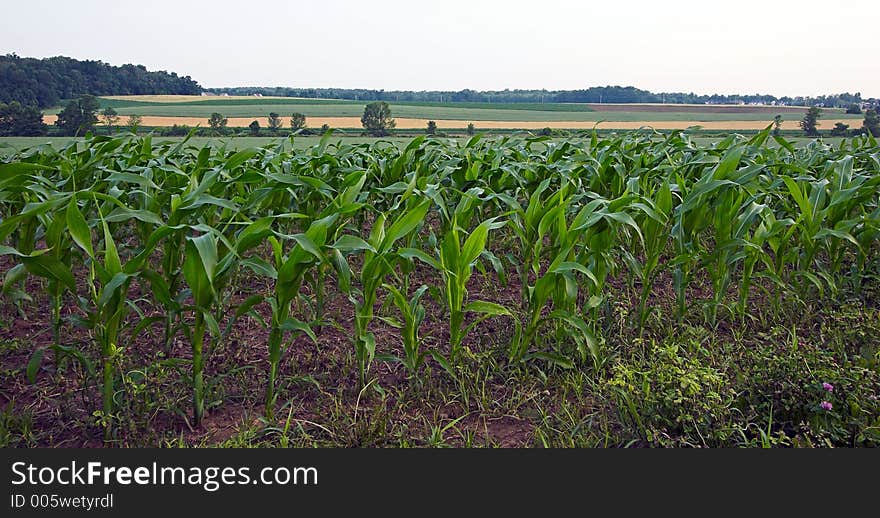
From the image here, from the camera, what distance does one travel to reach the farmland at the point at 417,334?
2482 millimetres

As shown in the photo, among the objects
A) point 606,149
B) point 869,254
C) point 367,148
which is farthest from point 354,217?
point 869,254

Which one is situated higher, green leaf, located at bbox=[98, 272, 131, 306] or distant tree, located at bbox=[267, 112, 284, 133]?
distant tree, located at bbox=[267, 112, 284, 133]

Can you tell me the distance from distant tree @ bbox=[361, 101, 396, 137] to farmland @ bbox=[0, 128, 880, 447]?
3600mm

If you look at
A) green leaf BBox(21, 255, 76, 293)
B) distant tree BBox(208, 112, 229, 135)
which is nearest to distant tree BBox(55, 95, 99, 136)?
distant tree BBox(208, 112, 229, 135)

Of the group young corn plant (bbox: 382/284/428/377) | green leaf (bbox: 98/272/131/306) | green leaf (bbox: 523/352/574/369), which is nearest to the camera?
green leaf (bbox: 98/272/131/306)

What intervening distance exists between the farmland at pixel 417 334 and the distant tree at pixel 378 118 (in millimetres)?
3600

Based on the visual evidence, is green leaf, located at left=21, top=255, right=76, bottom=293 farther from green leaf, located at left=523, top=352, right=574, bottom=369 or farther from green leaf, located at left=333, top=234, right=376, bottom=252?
green leaf, located at left=523, top=352, right=574, bottom=369

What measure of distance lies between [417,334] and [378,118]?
563 centimetres

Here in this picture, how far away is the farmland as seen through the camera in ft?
8.14

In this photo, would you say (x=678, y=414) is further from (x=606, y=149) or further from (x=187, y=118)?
(x=187, y=118)

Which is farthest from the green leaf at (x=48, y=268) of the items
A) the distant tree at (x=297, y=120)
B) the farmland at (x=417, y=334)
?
the distant tree at (x=297, y=120)

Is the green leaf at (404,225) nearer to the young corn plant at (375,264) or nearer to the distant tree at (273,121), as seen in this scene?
the young corn plant at (375,264)

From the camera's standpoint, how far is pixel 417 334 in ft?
9.74

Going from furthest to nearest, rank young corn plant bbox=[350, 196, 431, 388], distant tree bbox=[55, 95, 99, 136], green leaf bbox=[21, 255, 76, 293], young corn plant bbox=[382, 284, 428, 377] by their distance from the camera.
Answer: distant tree bbox=[55, 95, 99, 136], young corn plant bbox=[382, 284, 428, 377], young corn plant bbox=[350, 196, 431, 388], green leaf bbox=[21, 255, 76, 293]
